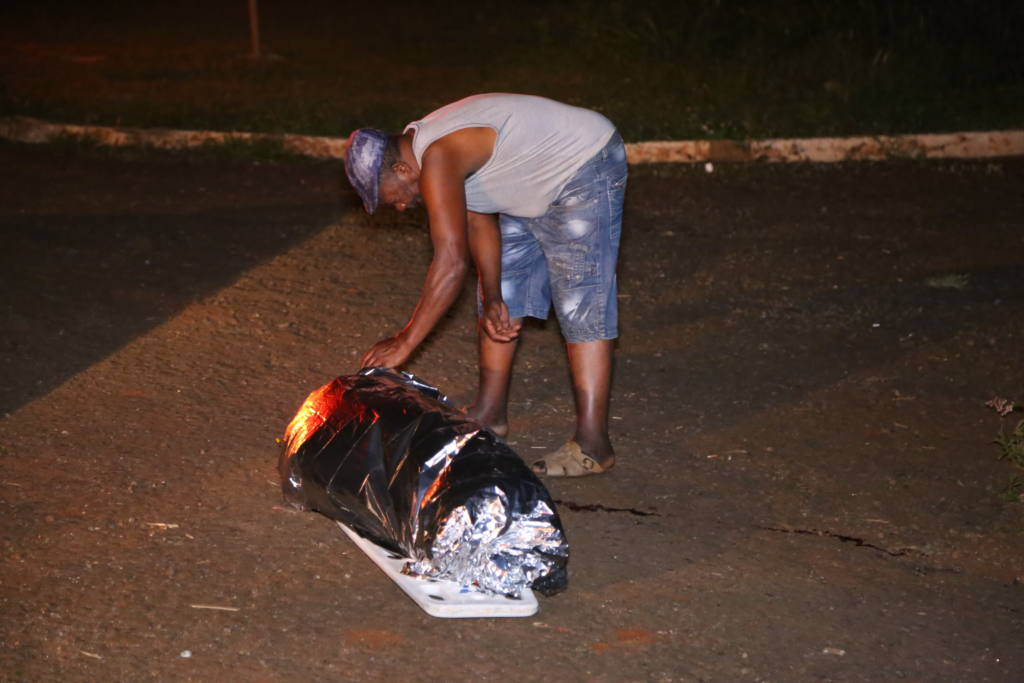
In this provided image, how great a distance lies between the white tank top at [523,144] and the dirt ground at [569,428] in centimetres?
104

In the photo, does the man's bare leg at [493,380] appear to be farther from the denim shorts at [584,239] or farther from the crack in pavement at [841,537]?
the crack in pavement at [841,537]

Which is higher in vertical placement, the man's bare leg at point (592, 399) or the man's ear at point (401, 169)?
the man's ear at point (401, 169)

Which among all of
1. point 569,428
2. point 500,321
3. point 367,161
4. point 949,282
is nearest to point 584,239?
point 500,321

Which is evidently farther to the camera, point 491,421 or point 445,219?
point 491,421

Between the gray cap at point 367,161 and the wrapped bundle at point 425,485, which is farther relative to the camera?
the gray cap at point 367,161

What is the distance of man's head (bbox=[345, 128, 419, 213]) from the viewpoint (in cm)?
407

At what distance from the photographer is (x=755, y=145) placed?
32.6ft

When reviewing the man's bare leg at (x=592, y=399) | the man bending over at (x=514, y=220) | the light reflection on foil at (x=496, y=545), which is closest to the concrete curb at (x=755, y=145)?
the man bending over at (x=514, y=220)

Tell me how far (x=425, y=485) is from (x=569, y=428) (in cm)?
159

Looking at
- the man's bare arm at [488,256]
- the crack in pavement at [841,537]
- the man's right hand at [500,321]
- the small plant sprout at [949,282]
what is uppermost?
the man's bare arm at [488,256]

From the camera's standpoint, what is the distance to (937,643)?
367cm

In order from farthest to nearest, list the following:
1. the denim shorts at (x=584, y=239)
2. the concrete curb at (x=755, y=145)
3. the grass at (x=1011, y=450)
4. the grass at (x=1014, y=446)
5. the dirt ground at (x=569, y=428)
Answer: the concrete curb at (x=755, y=145) → the grass at (x=1014, y=446) → the grass at (x=1011, y=450) → the denim shorts at (x=584, y=239) → the dirt ground at (x=569, y=428)

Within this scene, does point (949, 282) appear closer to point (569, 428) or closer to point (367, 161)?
point (569, 428)

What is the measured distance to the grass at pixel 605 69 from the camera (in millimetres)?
10906
